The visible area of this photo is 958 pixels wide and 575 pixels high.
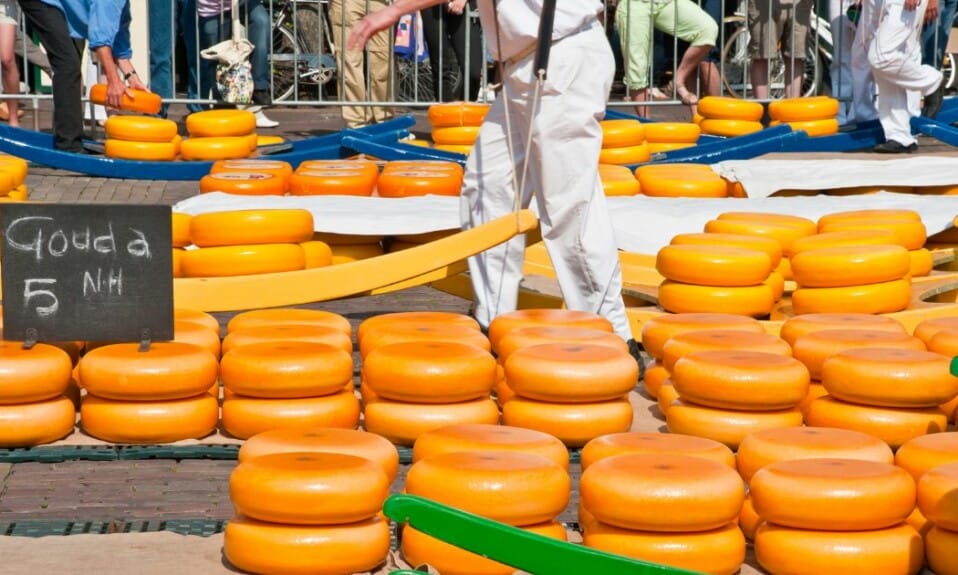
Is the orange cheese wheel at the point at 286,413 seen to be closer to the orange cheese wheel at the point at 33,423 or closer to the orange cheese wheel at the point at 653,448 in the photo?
the orange cheese wheel at the point at 33,423

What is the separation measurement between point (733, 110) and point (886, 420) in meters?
6.01

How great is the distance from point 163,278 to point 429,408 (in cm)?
80

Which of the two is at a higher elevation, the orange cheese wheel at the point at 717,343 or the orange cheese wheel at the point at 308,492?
the orange cheese wheel at the point at 717,343

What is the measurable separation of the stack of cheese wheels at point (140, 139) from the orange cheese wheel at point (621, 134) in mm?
2448

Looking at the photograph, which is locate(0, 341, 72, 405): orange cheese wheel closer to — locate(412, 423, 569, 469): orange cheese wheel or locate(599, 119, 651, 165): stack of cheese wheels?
locate(412, 423, 569, 469): orange cheese wheel

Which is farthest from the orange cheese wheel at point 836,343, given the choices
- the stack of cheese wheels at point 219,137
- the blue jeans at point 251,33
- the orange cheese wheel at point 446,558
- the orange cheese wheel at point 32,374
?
the blue jeans at point 251,33

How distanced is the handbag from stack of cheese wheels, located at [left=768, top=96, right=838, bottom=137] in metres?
3.37

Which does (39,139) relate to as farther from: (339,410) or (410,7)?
(339,410)

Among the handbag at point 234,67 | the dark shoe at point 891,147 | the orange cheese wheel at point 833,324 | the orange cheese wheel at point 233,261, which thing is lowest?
the orange cheese wheel at point 833,324

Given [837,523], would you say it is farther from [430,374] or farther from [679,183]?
[679,183]

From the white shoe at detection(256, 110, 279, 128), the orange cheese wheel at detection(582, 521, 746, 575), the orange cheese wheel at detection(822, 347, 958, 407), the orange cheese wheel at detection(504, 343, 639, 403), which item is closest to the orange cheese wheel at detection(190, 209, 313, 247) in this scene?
the orange cheese wheel at detection(504, 343, 639, 403)

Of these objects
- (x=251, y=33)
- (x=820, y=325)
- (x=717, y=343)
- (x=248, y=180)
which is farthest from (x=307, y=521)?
(x=251, y=33)

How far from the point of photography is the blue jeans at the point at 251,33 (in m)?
10.9

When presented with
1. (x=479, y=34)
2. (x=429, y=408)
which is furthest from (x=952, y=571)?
(x=479, y=34)
